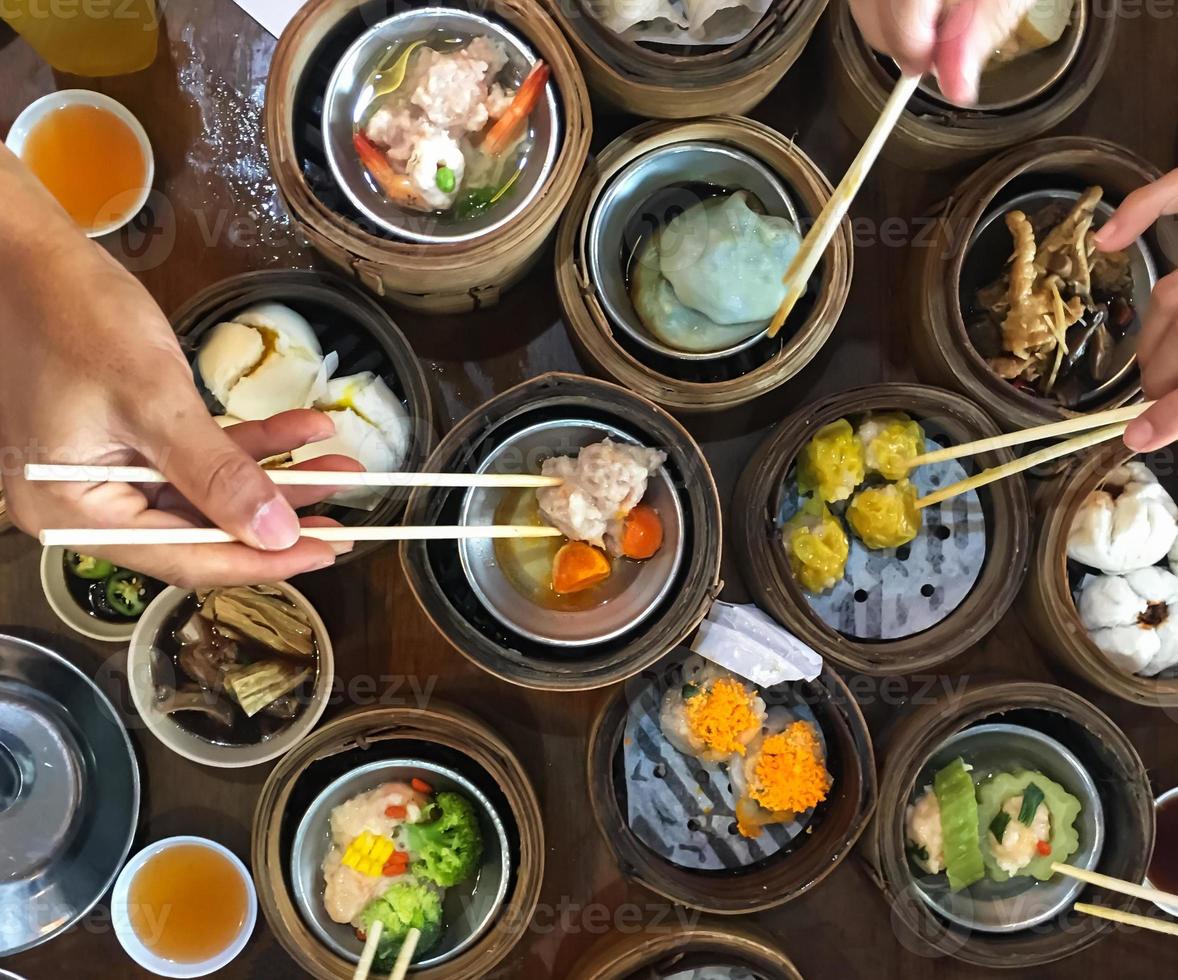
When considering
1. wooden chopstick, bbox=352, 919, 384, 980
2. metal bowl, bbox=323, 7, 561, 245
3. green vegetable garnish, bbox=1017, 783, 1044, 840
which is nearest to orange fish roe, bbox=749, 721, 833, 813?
green vegetable garnish, bbox=1017, 783, 1044, 840

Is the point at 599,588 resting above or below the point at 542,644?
above

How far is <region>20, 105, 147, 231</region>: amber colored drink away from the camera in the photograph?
2.09 m

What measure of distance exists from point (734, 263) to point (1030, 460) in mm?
756

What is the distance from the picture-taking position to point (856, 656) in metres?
2.04

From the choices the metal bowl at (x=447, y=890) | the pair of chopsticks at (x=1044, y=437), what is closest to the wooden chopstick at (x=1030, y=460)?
the pair of chopsticks at (x=1044, y=437)

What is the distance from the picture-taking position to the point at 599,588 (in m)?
2.09

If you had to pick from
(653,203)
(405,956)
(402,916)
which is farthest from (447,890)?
(653,203)

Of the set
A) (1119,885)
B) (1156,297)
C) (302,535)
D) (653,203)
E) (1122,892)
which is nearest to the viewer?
(302,535)

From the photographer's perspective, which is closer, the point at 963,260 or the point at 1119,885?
the point at 1119,885

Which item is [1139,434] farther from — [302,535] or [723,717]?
[302,535]

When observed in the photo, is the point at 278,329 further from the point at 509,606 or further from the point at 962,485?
the point at 962,485

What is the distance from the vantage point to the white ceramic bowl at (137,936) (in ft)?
6.63

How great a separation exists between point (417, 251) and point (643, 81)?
0.61 meters

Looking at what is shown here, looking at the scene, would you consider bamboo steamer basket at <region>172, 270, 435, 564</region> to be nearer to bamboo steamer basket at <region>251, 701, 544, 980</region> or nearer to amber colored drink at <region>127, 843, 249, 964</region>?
bamboo steamer basket at <region>251, 701, 544, 980</region>
